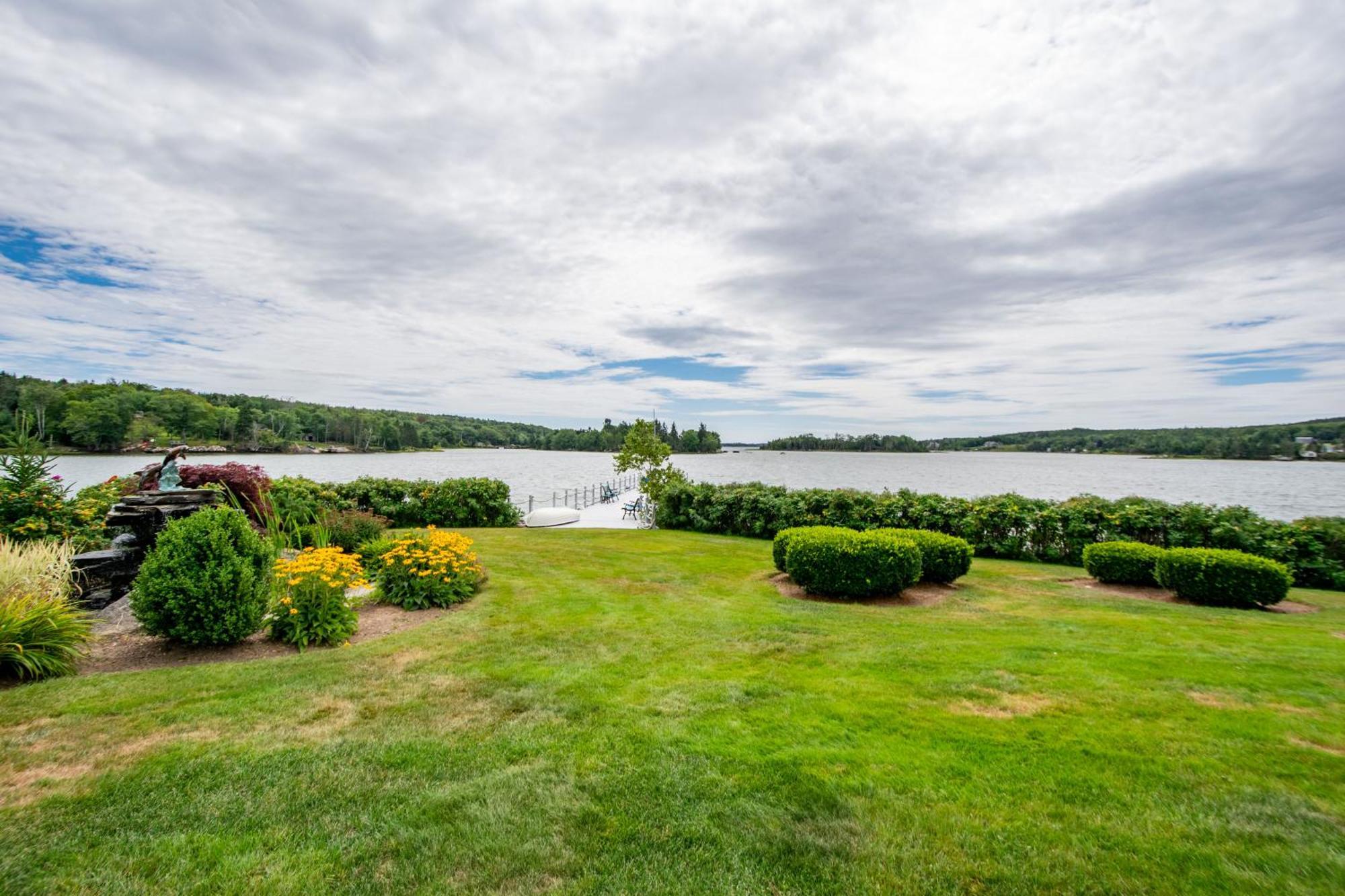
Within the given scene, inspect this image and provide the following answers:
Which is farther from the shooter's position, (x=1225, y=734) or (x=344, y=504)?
(x=344, y=504)

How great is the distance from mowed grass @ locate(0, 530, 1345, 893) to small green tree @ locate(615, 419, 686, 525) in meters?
15.5

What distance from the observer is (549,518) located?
1986cm

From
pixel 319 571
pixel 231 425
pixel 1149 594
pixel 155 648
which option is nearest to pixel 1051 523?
pixel 1149 594

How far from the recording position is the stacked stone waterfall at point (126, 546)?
262 inches

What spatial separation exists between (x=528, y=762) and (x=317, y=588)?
407 centimetres

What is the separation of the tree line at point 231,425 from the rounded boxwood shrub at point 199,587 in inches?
200

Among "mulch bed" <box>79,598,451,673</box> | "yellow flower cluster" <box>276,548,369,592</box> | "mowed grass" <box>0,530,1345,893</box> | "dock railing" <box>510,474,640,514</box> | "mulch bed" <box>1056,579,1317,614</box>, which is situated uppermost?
"yellow flower cluster" <box>276,548,369,592</box>

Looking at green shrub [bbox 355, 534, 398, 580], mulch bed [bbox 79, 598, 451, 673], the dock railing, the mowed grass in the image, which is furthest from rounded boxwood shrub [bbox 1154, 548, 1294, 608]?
the dock railing

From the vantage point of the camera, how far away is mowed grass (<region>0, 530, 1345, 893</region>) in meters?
2.56

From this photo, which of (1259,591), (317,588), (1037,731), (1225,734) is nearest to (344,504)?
(317,588)

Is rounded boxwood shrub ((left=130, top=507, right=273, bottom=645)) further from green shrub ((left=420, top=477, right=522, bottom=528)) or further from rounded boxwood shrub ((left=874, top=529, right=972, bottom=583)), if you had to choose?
green shrub ((left=420, top=477, right=522, bottom=528))

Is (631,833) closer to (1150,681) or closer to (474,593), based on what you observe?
(1150,681)

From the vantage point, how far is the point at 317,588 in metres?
6.13

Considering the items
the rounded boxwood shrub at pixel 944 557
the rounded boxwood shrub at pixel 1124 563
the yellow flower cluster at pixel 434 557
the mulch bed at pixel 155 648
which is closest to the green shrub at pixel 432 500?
the yellow flower cluster at pixel 434 557
